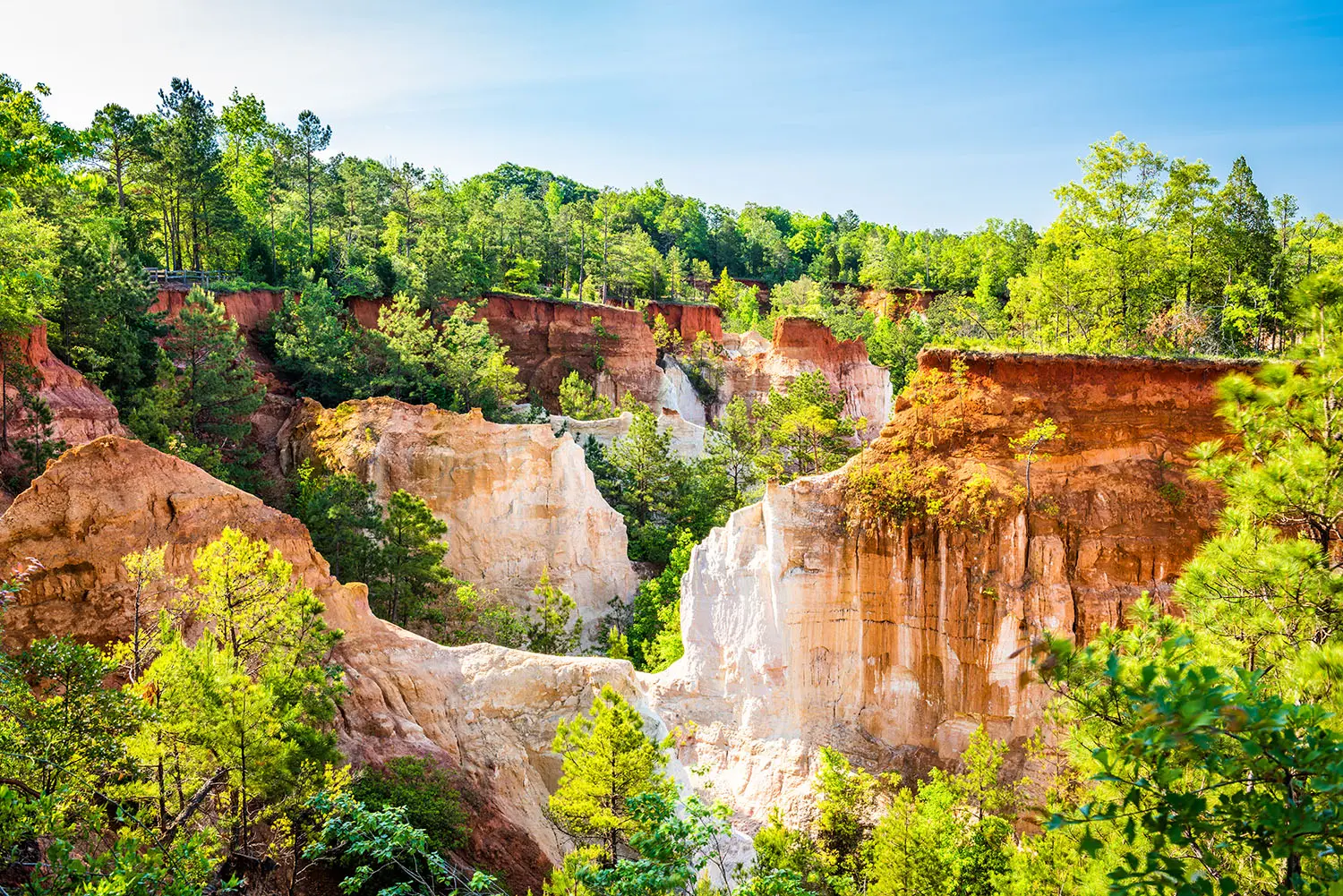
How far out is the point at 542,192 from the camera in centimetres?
10294

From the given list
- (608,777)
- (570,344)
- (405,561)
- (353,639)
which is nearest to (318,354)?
(405,561)

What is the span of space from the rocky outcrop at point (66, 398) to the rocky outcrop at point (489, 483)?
22.3ft

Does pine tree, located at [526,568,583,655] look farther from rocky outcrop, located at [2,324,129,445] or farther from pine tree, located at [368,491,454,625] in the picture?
rocky outcrop, located at [2,324,129,445]

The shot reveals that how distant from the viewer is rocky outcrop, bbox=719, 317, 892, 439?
47.2 meters

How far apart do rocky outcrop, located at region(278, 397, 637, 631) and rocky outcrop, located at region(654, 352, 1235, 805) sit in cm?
974

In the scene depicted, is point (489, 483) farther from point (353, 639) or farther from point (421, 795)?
point (421, 795)

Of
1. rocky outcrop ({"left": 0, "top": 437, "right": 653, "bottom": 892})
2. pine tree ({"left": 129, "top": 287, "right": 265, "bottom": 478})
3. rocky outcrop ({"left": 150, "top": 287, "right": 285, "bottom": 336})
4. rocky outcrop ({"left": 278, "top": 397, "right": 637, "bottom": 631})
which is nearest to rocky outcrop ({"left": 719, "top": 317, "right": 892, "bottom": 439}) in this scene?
rocky outcrop ({"left": 278, "top": 397, "right": 637, "bottom": 631})

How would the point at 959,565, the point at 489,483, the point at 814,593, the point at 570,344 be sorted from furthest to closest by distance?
the point at 570,344 → the point at 489,483 → the point at 814,593 → the point at 959,565

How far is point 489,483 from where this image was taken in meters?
28.6

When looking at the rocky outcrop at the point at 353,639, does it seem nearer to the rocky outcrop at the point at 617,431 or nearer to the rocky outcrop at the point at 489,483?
the rocky outcrop at the point at 489,483

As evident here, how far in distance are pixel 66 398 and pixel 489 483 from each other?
12.0 metres

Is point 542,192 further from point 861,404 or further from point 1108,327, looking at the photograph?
point 1108,327

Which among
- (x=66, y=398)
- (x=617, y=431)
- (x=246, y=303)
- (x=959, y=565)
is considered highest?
(x=246, y=303)

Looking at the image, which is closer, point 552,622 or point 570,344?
point 552,622
